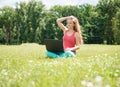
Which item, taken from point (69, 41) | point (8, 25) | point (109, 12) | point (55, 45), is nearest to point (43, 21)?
point (8, 25)

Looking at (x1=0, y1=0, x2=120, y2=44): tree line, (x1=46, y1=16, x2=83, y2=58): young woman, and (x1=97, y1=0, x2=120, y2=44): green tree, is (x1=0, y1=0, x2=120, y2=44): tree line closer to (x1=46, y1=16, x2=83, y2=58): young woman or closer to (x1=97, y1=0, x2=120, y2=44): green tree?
(x1=97, y1=0, x2=120, y2=44): green tree

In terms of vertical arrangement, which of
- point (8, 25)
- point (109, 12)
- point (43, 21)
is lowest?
point (8, 25)

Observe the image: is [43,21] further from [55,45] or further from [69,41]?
[69,41]

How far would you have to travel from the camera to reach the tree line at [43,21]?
10644cm

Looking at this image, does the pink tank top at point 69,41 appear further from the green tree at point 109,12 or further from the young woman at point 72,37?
the green tree at point 109,12

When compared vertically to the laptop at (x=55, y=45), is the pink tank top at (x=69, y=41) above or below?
above

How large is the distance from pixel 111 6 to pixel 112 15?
283 cm

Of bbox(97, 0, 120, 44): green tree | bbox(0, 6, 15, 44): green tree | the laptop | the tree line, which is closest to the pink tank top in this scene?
the laptop

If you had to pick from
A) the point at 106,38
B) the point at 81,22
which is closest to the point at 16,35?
the point at 81,22

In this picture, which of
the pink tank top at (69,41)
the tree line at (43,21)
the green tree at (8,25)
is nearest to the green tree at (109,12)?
the tree line at (43,21)

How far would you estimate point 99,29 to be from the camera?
107 metres

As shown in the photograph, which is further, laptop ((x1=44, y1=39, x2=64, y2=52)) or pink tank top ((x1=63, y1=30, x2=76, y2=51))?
laptop ((x1=44, y1=39, x2=64, y2=52))

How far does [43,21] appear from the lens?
10969 centimetres

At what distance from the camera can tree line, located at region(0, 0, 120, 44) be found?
106438 mm
